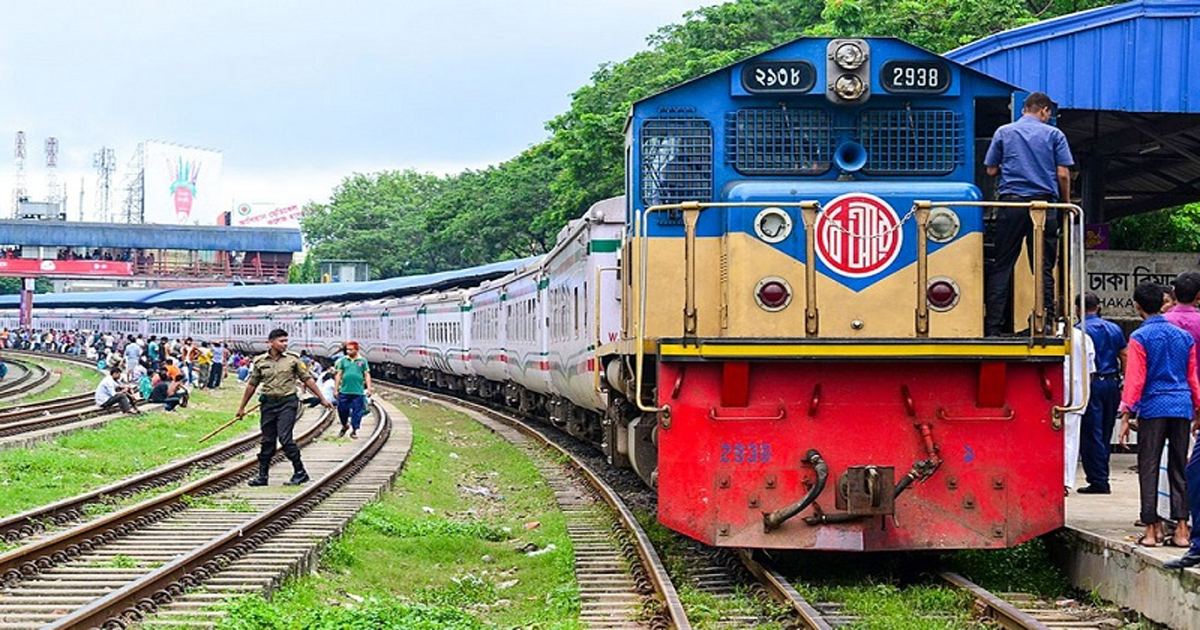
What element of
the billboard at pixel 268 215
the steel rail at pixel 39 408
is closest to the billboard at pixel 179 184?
the billboard at pixel 268 215

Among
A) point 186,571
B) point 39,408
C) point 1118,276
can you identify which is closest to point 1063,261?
point 186,571

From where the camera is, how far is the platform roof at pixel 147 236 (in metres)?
82.7

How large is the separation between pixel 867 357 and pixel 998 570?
218cm

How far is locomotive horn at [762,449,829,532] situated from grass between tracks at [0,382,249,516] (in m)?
7.16

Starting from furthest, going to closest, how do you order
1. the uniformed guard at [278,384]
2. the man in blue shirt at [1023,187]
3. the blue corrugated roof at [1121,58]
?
the uniformed guard at [278,384] < the blue corrugated roof at [1121,58] < the man in blue shirt at [1023,187]

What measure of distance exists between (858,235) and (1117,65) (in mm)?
5876

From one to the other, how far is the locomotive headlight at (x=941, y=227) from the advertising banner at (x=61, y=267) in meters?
80.7

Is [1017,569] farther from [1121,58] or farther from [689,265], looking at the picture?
[1121,58]

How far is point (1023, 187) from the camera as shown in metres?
8.24

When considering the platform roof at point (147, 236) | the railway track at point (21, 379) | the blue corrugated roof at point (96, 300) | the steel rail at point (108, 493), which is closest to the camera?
the steel rail at point (108, 493)

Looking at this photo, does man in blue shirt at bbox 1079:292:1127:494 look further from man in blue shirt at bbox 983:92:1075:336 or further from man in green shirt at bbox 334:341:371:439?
man in green shirt at bbox 334:341:371:439

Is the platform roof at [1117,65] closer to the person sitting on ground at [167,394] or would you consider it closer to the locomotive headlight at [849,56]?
the locomotive headlight at [849,56]

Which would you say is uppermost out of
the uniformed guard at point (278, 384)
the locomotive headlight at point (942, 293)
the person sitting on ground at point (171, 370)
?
the locomotive headlight at point (942, 293)

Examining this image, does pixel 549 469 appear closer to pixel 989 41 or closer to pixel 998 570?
pixel 989 41
